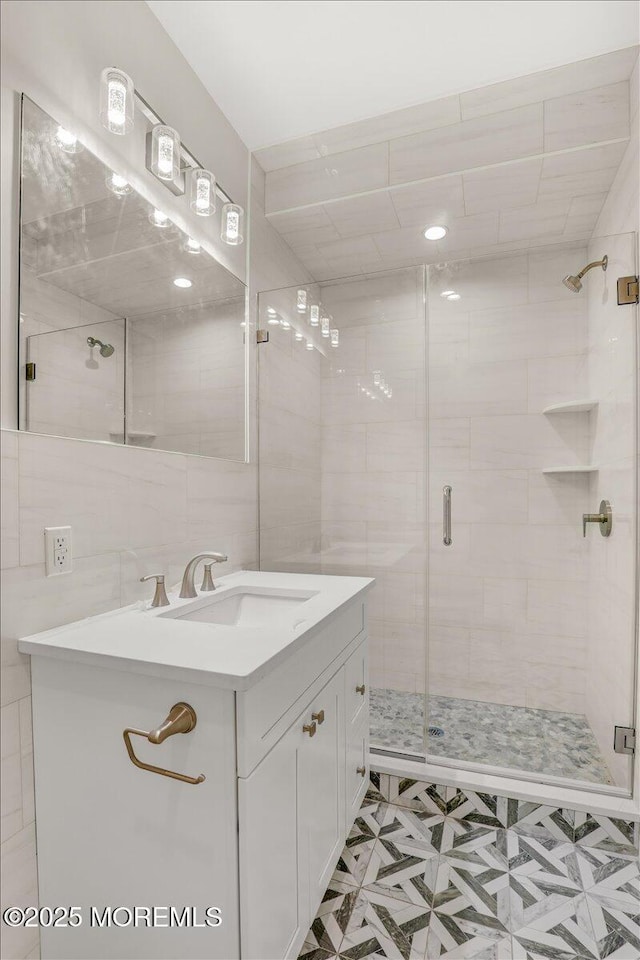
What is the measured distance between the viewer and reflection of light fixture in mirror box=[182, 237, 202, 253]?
158 centimetres

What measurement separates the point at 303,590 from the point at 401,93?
1.97 metres

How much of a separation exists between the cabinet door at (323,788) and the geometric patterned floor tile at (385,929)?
147 mm

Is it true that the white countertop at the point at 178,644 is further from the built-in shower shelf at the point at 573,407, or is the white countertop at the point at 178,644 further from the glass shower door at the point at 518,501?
the built-in shower shelf at the point at 573,407

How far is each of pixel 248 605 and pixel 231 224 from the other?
4.63 ft

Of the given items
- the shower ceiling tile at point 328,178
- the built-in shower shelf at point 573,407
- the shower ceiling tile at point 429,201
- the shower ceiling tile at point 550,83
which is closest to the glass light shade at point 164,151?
the shower ceiling tile at point 328,178

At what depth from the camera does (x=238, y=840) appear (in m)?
0.82

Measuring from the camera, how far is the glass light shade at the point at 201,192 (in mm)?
1618

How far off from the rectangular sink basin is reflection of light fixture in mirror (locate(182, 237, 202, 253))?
1.12 metres

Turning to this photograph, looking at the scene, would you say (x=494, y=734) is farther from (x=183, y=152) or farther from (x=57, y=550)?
(x=183, y=152)

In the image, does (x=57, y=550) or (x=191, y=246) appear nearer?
(x=57, y=550)

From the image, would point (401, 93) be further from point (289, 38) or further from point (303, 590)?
point (303, 590)

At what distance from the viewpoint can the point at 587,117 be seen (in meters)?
1.82

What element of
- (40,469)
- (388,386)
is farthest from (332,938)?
(388,386)

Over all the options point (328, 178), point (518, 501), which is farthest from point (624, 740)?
point (328, 178)
